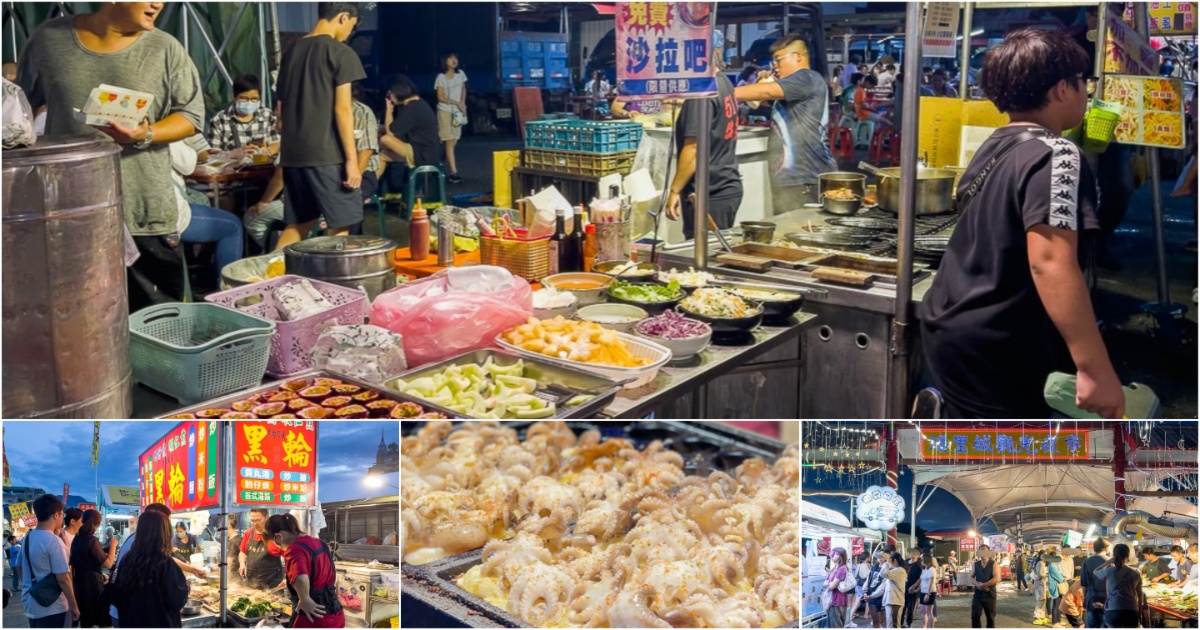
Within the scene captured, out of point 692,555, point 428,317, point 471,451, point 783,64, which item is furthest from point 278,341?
point 783,64

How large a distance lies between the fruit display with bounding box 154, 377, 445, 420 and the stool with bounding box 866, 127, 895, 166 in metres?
1.66

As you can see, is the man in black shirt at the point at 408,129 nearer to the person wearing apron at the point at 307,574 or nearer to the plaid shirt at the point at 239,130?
the plaid shirt at the point at 239,130

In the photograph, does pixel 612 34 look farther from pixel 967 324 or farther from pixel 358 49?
pixel 967 324

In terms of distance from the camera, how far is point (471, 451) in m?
3.43

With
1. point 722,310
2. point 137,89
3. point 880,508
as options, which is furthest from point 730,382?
point 137,89

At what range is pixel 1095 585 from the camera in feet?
11.1

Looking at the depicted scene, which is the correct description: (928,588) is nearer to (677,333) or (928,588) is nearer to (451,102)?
(677,333)

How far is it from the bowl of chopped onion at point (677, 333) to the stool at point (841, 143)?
747 mm

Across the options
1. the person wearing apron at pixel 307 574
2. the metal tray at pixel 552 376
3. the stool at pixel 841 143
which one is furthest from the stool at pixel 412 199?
the stool at pixel 841 143

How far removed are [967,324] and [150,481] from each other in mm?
2390

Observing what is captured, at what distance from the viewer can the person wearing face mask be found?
3.48 metres

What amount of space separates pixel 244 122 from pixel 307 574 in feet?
4.51

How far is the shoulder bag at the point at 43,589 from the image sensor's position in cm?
330

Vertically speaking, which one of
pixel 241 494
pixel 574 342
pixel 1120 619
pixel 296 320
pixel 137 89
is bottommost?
pixel 1120 619
